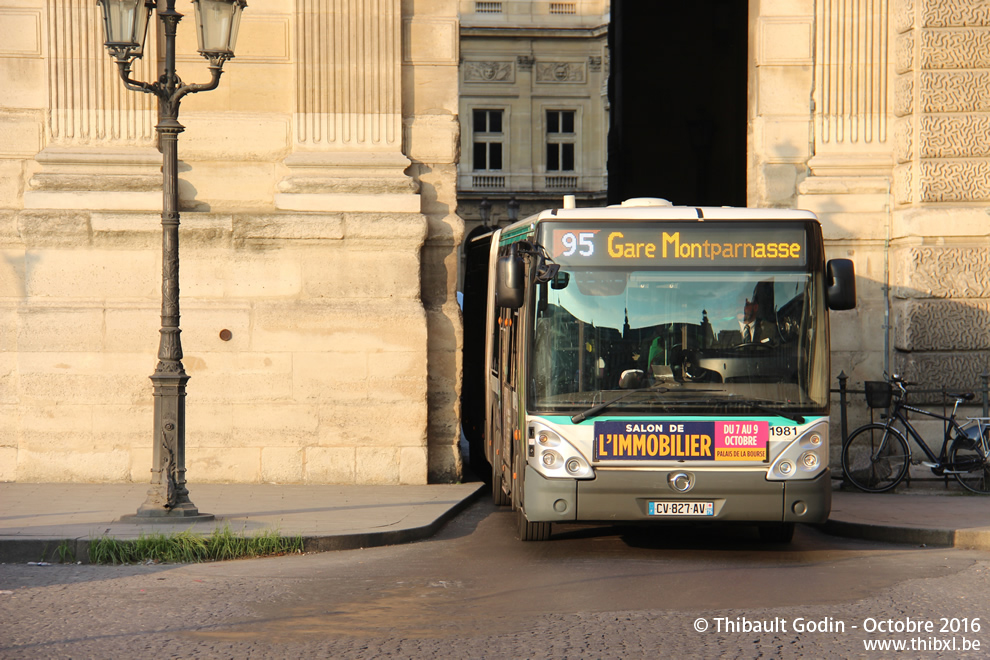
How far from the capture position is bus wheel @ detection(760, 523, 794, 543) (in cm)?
992

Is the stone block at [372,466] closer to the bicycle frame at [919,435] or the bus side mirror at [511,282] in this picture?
the bus side mirror at [511,282]

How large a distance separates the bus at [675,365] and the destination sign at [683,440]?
0.01m

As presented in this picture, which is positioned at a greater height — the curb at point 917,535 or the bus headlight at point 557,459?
the bus headlight at point 557,459

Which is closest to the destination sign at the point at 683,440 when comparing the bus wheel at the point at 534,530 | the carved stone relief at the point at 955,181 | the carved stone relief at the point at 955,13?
the bus wheel at the point at 534,530

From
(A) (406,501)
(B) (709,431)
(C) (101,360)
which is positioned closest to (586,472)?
(B) (709,431)

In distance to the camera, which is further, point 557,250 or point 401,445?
point 401,445

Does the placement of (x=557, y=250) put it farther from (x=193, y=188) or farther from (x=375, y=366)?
(x=193, y=188)

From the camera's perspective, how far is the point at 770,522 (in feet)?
31.0

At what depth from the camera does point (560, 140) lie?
179 feet

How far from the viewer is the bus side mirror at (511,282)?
9047mm

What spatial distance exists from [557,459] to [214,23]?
4444mm

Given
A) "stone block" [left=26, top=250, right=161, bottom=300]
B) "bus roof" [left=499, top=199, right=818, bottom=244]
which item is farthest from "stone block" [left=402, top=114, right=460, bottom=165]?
"bus roof" [left=499, top=199, right=818, bottom=244]

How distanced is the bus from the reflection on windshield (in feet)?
0.03

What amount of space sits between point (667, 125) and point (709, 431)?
17457 millimetres
